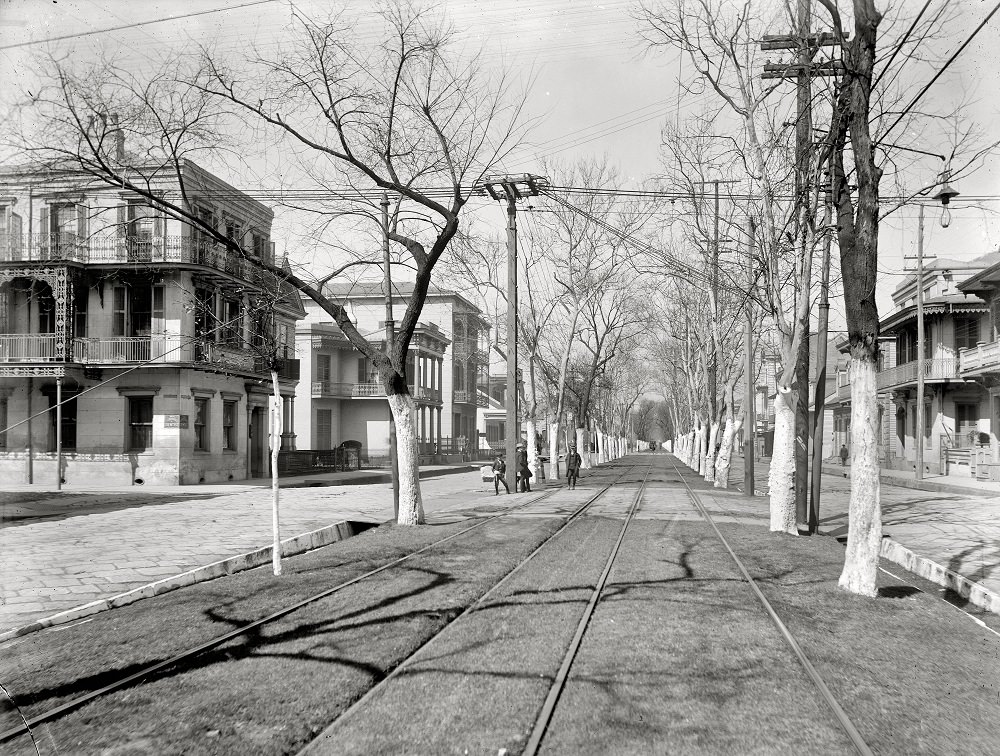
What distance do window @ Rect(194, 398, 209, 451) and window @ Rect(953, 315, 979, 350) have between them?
3451 centimetres

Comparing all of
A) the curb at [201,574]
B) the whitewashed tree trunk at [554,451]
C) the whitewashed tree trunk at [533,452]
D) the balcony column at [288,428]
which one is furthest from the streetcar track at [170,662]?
the balcony column at [288,428]

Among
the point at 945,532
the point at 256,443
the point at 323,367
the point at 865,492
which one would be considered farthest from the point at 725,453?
the point at 323,367

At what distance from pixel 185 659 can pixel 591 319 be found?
32.0 metres

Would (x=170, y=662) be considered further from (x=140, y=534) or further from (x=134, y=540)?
(x=140, y=534)

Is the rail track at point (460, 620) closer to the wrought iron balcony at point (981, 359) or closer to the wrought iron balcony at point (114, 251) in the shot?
the wrought iron balcony at point (114, 251)

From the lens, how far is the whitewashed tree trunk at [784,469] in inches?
592

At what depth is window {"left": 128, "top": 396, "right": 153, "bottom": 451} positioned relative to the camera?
2847 cm

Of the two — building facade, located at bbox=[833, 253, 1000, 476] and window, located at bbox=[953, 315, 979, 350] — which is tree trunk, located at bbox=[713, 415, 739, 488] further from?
window, located at bbox=[953, 315, 979, 350]

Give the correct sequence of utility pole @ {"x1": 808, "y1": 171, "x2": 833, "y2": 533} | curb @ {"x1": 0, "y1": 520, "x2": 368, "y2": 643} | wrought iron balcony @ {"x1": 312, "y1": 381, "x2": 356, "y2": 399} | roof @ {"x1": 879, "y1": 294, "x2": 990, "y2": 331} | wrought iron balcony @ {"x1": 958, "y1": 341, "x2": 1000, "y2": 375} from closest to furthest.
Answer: curb @ {"x1": 0, "y1": 520, "x2": 368, "y2": 643} < utility pole @ {"x1": 808, "y1": 171, "x2": 833, "y2": 533} < wrought iron balcony @ {"x1": 958, "y1": 341, "x2": 1000, "y2": 375} < roof @ {"x1": 879, "y1": 294, "x2": 990, "y2": 331} < wrought iron balcony @ {"x1": 312, "y1": 381, "x2": 356, "y2": 399}

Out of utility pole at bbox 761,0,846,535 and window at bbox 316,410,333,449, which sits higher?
utility pole at bbox 761,0,846,535

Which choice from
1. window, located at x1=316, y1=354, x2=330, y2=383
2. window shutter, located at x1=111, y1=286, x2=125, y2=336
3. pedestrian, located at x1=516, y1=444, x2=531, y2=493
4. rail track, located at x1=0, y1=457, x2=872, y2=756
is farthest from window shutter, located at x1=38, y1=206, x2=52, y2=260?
window, located at x1=316, y1=354, x2=330, y2=383

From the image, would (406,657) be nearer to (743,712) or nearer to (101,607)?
(743,712)

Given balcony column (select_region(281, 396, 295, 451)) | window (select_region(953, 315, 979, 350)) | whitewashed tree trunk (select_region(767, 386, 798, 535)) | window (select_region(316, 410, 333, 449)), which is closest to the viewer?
whitewashed tree trunk (select_region(767, 386, 798, 535))

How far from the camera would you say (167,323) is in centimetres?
2819
